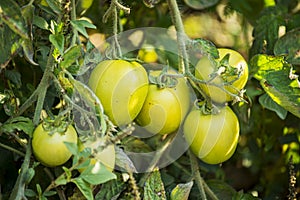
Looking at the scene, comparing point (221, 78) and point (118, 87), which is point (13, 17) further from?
point (221, 78)

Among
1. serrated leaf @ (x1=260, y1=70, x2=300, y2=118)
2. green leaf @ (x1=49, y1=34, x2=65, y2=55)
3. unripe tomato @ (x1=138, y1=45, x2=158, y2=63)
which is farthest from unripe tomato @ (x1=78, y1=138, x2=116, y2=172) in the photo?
unripe tomato @ (x1=138, y1=45, x2=158, y2=63)

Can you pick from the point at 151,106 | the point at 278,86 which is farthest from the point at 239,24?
the point at 151,106

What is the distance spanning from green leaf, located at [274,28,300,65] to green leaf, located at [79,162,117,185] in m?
0.44

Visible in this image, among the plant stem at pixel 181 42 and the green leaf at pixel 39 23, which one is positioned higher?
the green leaf at pixel 39 23

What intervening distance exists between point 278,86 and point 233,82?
111mm

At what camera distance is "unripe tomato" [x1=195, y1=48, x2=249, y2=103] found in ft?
2.63

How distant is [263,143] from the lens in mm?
1308

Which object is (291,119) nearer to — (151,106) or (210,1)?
(210,1)

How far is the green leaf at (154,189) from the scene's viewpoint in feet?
2.59

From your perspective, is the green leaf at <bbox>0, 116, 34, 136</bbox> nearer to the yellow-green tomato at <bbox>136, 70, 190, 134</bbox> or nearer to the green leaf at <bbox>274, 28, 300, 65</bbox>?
the yellow-green tomato at <bbox>136, 70, 190, 134</bbox>

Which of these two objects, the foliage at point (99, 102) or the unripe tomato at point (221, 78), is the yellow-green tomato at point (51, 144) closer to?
the foliage at point (99, 102)

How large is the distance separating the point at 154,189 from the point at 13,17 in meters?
0.30

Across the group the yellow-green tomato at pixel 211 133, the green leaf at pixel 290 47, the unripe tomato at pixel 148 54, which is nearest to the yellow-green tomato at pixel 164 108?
the yellow-green tomato at pixel 211 133

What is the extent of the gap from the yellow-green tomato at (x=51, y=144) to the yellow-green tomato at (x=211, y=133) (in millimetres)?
184
